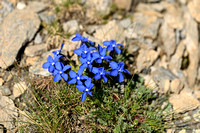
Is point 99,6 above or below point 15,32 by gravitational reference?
above

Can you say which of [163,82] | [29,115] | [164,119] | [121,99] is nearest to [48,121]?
[29,115]

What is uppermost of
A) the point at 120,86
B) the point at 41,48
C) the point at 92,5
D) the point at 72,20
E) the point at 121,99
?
the point at 92,5

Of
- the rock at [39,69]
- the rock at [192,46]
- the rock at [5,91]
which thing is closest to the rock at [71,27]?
the rock at [39,69]

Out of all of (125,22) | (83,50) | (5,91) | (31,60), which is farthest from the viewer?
(125,22)

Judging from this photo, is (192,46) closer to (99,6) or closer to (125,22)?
(125,22)

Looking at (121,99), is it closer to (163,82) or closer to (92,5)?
(163,82)

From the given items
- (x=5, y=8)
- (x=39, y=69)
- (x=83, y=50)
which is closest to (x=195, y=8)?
(x=83, y=50)
